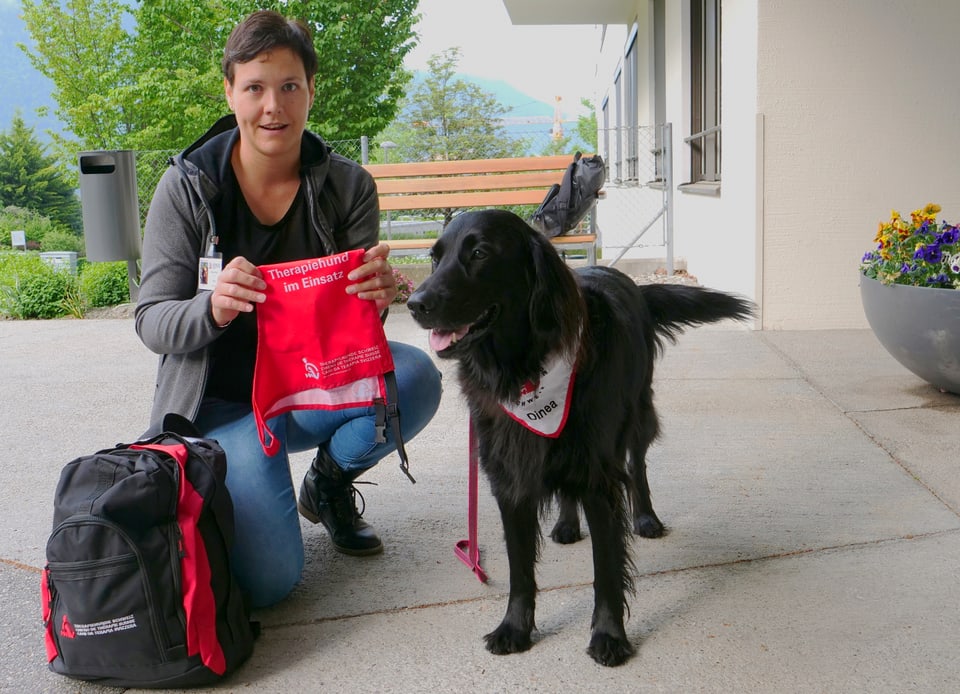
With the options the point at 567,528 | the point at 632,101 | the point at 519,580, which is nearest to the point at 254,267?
the point at 519,580

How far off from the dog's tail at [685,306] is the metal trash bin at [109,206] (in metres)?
6.76

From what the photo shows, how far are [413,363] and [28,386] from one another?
141 inches

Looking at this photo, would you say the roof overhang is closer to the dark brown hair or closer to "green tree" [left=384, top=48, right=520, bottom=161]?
the dark brown hair

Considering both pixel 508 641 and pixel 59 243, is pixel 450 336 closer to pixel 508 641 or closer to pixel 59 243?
→ pixel 508 641

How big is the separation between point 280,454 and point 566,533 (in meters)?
0.95

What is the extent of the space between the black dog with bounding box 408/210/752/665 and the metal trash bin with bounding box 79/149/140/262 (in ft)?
23.2

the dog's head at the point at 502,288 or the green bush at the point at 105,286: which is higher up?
the dog's head at the point at 502,288

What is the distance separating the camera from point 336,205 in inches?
105

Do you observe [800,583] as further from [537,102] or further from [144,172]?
[537,102]

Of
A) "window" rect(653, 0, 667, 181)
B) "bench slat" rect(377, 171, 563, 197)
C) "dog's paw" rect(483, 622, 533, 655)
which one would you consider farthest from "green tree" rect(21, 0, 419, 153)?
"dog's paw" rect(483, 622, 533, 655)

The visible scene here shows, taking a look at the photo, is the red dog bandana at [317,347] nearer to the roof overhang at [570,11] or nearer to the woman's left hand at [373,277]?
the woman's left hand at [373,277]

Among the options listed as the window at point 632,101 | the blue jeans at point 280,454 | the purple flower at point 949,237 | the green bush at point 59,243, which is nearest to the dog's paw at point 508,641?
the blue jeans at point 280,454

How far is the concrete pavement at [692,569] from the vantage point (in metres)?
2.03

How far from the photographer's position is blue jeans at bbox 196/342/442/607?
7.61 feet
